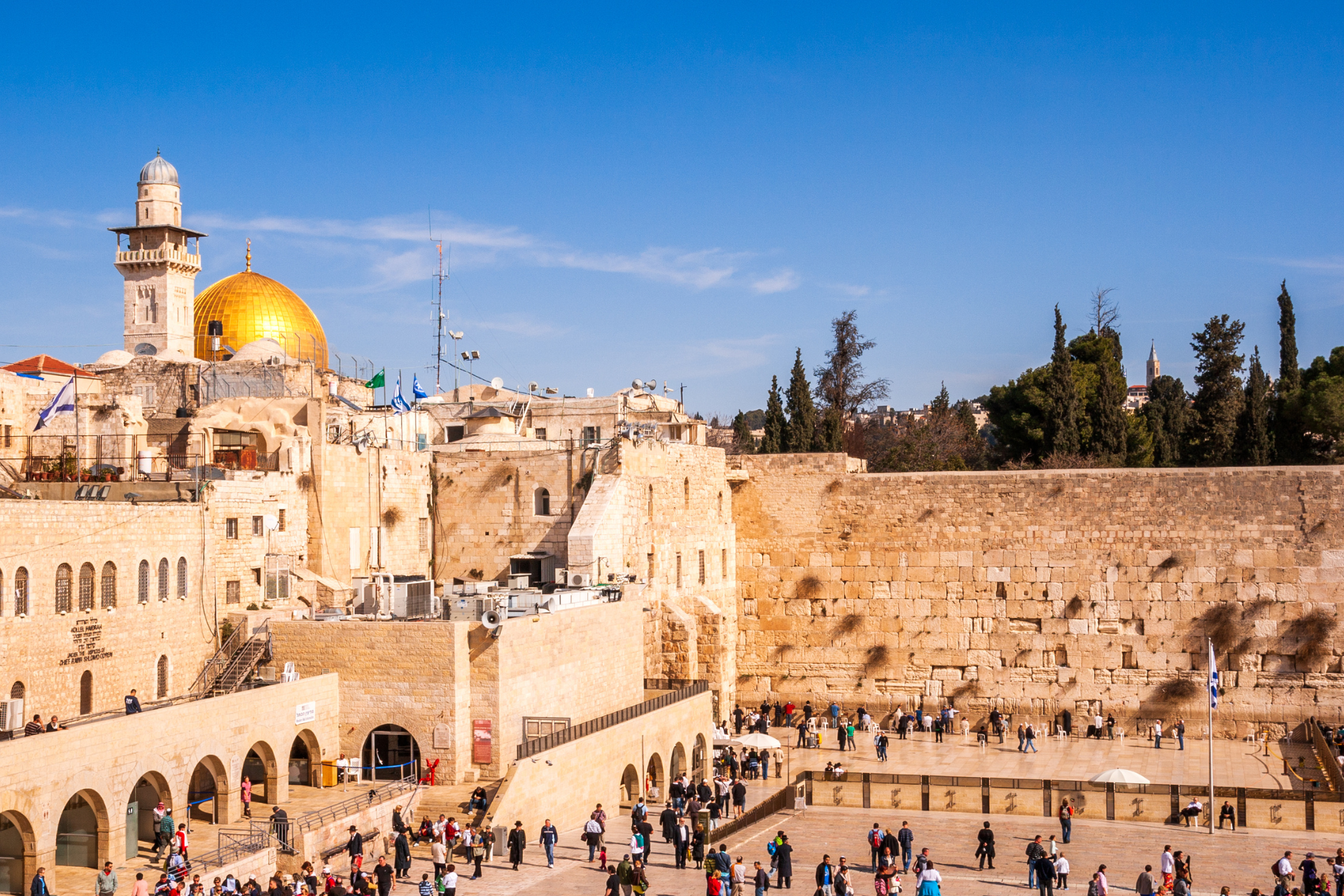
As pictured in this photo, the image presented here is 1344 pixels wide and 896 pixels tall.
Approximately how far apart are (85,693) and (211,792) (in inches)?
83.4

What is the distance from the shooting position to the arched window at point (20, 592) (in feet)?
58.0

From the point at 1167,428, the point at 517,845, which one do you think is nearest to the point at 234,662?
the point at 517,845

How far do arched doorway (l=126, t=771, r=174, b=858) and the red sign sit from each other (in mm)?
4690

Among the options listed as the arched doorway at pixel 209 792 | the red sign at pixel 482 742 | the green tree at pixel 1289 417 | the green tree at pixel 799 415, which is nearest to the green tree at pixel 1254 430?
the green tree at pixel 1289 417

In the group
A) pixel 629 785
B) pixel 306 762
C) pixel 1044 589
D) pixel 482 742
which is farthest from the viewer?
pixel 1044 589

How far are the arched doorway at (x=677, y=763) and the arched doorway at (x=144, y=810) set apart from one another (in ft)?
30.1

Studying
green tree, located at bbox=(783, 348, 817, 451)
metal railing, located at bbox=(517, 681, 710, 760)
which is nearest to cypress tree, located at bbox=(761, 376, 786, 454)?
green tree, located at bbox=(783, 348, 817, 451)

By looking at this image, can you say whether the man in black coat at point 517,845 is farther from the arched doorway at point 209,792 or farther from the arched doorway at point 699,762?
the arched doorway at point 699,762

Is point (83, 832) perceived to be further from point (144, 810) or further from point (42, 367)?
point (42, 367)

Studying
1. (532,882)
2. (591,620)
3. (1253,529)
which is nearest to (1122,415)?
(1253,529)

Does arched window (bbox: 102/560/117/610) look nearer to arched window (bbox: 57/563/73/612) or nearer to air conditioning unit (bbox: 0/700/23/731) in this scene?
arched window (bbox: 57/563/73/612)

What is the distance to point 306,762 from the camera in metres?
20.8

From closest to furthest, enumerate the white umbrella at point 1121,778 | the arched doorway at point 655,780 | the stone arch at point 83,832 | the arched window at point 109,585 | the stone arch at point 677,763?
the stone arch at point 83,832
the arched window at point 109,585
the white umbrella at point 1121,778
the arched doorway at point 655,780
the stone arch at point 677,763

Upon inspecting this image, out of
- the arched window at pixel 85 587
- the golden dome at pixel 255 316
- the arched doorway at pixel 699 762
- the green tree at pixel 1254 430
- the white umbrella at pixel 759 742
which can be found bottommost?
the arched doorway at pixel 699 762
